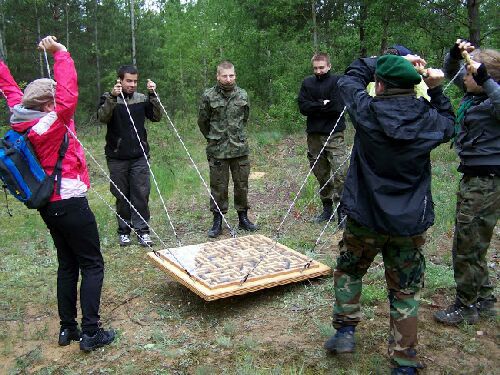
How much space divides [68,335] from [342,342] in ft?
7.01

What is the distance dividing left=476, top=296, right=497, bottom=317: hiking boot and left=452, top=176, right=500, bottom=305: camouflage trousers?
208 millimetres

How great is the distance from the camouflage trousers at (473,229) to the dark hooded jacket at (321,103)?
2.75 metres

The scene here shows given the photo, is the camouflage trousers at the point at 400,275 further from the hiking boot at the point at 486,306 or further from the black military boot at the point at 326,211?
the black military boot at the point at 326,211

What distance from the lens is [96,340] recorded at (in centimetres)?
362

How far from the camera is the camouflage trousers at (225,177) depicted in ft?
20.3

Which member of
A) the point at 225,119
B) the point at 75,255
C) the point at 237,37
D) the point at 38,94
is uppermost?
the point at 237,37

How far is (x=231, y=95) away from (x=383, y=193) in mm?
3629

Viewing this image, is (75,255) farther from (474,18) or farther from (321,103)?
(474,18)

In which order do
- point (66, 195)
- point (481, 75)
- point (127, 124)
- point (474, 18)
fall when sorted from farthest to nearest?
1. point (474, 18)
2. point (127, 124)
3. point (66, 195)
4. point (481, 75)

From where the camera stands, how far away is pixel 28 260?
19.0ft

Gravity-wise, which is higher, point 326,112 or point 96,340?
point 326,112

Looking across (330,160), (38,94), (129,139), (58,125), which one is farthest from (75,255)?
(330,160)

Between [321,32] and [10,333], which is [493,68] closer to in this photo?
[10,333]

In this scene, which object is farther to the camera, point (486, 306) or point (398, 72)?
point (486, 306)
